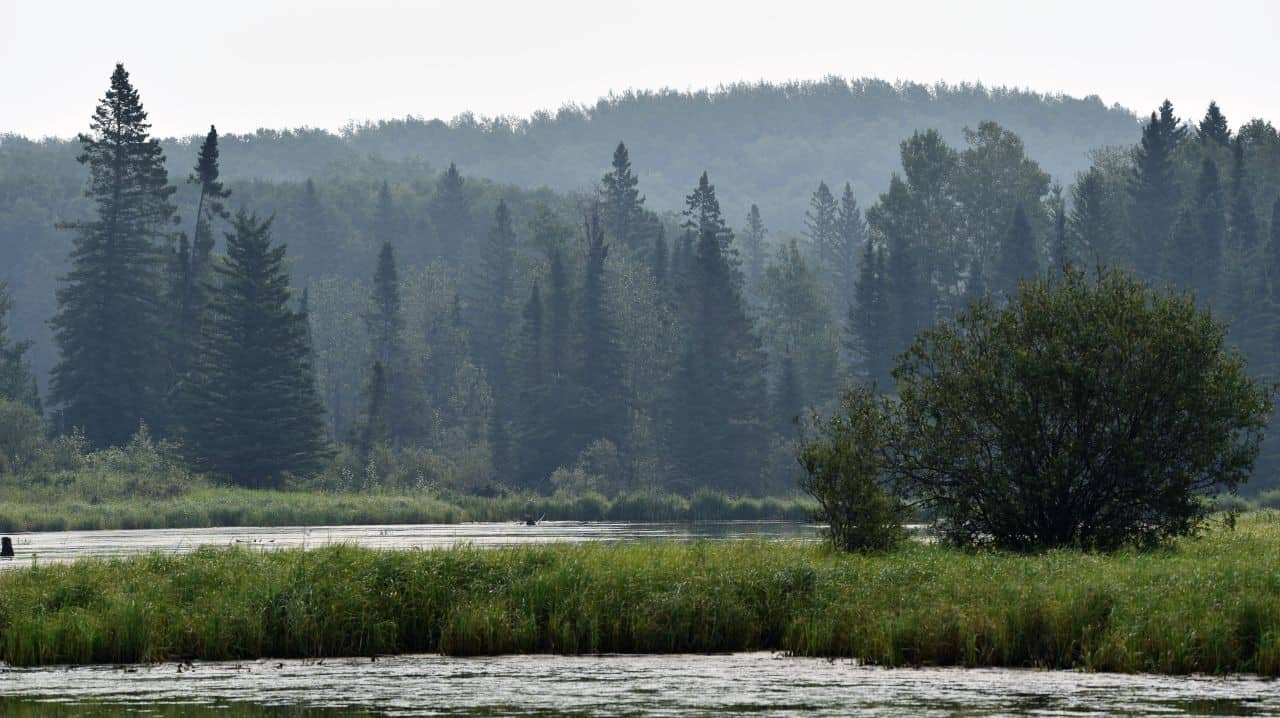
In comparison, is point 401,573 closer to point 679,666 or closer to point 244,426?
point 679,666

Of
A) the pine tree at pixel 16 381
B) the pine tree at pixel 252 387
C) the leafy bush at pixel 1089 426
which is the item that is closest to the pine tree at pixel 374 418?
the pine tree at pixel 252 387

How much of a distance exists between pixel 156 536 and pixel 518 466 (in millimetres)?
58643

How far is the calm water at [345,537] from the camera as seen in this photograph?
54125 mm

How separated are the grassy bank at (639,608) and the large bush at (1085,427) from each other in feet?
21.1

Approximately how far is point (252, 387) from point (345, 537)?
42499 millimetres

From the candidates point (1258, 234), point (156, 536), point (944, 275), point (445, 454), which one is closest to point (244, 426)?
point (445, 454)

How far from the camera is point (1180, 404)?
35219mm

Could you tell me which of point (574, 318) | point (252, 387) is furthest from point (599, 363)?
point (252, 387)

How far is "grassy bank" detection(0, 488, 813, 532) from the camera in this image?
267 ft

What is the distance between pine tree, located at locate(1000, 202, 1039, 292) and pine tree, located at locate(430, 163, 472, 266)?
72196mm

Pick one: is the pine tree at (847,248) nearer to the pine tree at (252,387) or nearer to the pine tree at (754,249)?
the pine tree at (754,249)

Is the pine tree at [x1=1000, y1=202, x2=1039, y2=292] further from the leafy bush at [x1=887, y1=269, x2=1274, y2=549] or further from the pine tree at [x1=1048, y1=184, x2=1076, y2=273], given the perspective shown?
the leafy bush at [x1=887, y1=269, x2=1274, y2=549]

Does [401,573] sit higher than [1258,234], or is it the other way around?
[1258,234]

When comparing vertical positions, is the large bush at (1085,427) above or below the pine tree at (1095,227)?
below
